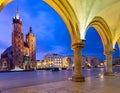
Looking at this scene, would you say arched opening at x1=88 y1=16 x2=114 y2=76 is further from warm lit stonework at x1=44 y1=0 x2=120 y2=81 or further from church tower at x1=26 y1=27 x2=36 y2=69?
church tower at x1=26 y1=27 x2=36 y2=69

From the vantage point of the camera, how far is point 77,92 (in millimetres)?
8641

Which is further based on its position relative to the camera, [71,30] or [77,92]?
[71,30]

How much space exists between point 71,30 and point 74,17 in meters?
0.97

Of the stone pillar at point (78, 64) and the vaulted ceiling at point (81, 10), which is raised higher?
the vaulted ceiling at point (81, 10)

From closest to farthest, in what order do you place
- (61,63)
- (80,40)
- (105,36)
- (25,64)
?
1. (80,40)
2. (105,36)
3. (25,64)
4. (61,63)

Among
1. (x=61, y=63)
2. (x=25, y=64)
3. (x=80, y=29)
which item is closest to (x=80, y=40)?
(x=80, y=29)

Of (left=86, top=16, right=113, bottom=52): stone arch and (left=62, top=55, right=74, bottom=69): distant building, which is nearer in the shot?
(left=86, top=16, right=113, bottom=52): stone arch

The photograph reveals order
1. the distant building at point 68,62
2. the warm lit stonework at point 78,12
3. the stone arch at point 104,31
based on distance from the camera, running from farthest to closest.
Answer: the distant building at point 68,62
the stone arch at point 104,31
the warm lit stonework at point 78,12

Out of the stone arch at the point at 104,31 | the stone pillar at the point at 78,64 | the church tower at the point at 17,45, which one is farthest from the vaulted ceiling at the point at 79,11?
the church tower at the point at 17,45

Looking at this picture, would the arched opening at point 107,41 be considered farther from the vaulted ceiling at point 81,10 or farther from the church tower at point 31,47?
the church tower at point 31,47

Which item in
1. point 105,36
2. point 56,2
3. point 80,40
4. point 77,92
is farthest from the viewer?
point 105,36

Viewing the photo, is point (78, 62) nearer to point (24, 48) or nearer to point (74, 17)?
point (74, 17)

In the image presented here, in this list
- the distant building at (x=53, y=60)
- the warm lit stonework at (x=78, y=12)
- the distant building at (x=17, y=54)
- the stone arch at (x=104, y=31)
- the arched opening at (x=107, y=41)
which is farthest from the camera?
the distant building at (x=53, y=60)

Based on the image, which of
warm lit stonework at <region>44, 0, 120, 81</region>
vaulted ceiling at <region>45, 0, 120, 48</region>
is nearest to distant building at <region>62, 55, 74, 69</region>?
vaulted ceiling at <region>45, 0, 120, 48</region>
